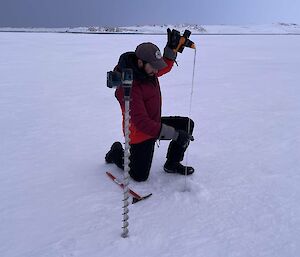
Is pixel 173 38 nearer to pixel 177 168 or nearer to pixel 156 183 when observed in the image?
pixel 177 168

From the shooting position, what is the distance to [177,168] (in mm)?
3422

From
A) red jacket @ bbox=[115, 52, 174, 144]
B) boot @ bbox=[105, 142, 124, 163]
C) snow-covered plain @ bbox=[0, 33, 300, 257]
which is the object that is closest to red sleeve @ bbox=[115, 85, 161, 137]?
red jacket @ bbox=[115, 52, 174, 144]

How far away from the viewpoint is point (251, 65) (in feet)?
37.4

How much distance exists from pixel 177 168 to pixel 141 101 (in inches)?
32.5

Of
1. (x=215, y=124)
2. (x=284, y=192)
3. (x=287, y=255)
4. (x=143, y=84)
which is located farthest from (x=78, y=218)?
(x=215, y=124)

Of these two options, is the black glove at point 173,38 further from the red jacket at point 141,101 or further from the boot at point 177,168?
the boot at point 177,168

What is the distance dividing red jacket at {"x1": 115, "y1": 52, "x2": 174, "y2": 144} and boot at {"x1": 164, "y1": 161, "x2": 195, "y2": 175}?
0.46 metres

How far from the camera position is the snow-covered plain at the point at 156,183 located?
2.43 metres

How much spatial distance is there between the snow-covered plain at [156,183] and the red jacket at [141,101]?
52 centimetres

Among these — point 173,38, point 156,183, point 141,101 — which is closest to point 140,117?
point 141,101

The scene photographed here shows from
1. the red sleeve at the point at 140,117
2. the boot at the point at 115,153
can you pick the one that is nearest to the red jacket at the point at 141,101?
the red sleeve at the point at 140,117

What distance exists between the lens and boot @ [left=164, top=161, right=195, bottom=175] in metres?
3.41

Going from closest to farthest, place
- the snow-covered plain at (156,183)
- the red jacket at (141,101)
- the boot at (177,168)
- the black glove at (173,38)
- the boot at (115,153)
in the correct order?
the snow-covered plain at (156,183) < the red jacket at (141,101) < the black glove at (173,38) < the boot at (177,168) < the boot at (115,153)

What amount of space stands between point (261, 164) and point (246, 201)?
0.85m
